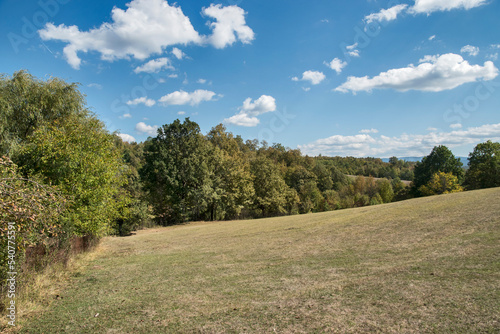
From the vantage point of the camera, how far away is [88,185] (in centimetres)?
1368

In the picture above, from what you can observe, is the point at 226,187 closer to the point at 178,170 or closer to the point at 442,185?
the point at 178,170

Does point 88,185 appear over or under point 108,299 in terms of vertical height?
over

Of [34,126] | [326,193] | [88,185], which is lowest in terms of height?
[326,193]

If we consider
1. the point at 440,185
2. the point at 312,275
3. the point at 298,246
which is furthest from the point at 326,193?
the point at 312,275

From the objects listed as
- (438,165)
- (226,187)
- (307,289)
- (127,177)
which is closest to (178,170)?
(226,187)

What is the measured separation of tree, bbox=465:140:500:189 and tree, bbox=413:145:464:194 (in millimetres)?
2387

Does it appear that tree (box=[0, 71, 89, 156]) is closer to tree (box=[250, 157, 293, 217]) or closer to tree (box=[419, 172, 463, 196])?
tree (box=[250, 157, 293, 217])

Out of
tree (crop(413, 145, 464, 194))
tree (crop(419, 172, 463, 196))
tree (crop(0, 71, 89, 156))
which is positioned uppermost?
tree (crop(0, 71, 89, 156))

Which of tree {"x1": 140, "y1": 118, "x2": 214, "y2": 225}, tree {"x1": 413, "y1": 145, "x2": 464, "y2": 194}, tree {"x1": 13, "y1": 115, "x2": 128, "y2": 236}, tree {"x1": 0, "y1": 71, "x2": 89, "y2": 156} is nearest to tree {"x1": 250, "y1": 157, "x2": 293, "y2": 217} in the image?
tree {"x1": 140, "y1": 118, "x2": 214, "y2": 225}

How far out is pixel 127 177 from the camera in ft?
79.3

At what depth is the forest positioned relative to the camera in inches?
311

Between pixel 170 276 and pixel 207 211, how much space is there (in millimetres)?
35429

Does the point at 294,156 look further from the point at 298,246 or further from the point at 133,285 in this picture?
the point at 133,285

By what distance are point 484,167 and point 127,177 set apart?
63960mm
